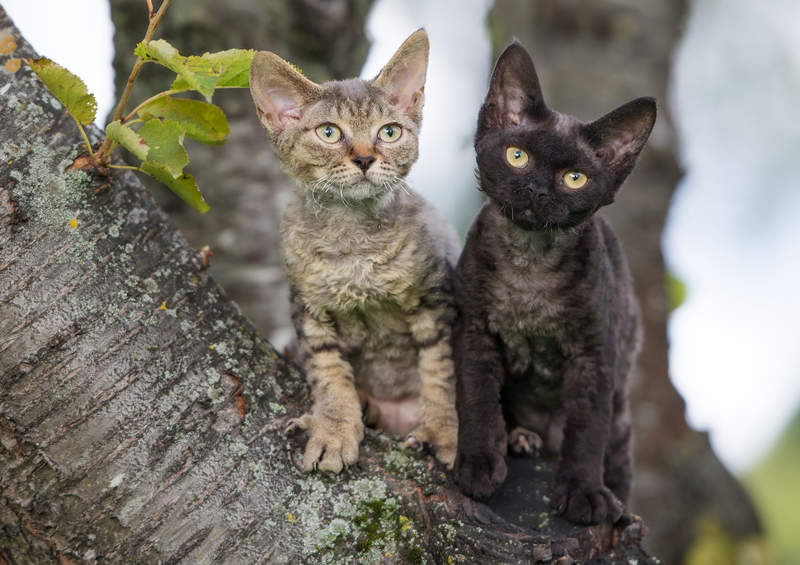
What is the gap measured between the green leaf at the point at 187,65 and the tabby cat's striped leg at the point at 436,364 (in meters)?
1.31

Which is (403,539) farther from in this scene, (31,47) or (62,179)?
(31,47)

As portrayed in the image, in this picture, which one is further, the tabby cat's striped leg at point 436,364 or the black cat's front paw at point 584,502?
the tabby cat's striped leg at point 436,364

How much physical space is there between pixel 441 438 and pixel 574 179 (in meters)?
1.05

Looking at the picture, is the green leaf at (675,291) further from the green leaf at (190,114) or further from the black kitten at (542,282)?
the green leaf at (190,114)

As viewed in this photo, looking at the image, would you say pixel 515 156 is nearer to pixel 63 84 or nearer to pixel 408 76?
pixel 408 76

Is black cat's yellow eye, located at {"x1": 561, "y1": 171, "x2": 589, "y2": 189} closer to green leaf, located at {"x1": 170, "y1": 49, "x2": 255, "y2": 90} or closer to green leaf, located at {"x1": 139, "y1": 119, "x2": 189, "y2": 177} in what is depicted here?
green leaf, located at {"x1": 170, "y1": 49, "x2": 255, "y2": 90}

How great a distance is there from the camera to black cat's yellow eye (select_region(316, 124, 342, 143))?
2.94 metres

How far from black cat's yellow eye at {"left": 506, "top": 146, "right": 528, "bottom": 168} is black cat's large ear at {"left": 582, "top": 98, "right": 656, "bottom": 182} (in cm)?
24

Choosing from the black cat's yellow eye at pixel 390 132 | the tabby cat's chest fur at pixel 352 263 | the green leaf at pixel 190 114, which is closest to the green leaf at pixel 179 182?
the green leaf at pixel 190 114

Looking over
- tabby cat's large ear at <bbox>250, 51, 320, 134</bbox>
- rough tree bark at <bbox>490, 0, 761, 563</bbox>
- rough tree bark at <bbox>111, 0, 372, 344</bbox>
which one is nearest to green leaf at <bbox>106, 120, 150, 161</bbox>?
tabby cat's large ear at <bbox>250, 51, 320, 134</bbox>

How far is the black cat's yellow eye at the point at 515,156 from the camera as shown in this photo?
2670mm

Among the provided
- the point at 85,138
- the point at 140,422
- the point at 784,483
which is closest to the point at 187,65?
the point at 85,138

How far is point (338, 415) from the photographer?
261 centimetres

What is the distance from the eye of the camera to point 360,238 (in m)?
2.94
